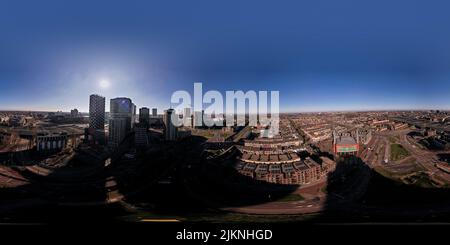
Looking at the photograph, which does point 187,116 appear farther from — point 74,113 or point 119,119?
point 74,113

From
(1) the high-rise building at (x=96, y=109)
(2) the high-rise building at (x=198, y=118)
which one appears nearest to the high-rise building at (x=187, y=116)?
(2) the high-rise building at (x=198, y=118)

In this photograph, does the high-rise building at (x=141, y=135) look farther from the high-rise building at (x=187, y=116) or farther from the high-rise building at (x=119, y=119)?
the high-rise building at (x=187, y=116)

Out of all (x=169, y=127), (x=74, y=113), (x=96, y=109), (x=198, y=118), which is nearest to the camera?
(x=198, y=118)

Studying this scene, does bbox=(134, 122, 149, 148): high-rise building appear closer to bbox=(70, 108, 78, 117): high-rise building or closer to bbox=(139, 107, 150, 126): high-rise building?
bbox=(139, 107, 150, 126): high-rise building

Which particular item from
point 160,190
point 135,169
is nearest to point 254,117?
point 160,190

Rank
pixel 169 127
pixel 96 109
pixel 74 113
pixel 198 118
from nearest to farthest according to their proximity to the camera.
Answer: pixel 198 118 → pixel 96 109 → pixel 74 113 → pixel 169 127

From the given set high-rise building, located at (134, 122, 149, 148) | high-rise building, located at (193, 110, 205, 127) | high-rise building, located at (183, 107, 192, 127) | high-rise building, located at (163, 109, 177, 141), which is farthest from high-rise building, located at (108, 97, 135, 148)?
high-rise building, located at (193, 110, 205, 127)

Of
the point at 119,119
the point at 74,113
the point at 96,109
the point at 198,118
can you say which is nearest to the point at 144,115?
the point at 119,119
